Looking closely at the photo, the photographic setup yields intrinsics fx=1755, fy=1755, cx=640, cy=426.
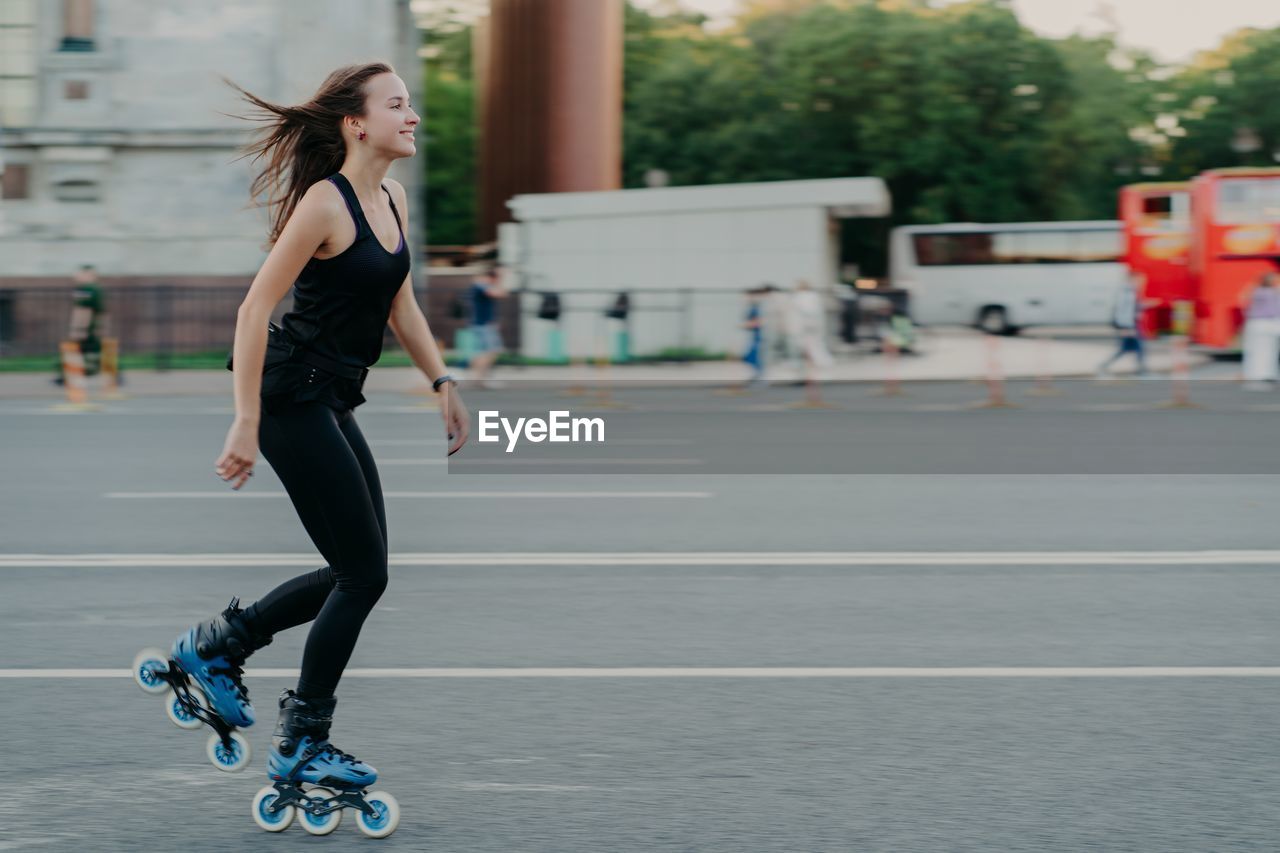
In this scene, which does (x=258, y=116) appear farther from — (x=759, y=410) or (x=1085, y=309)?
(x=1085, y=309)

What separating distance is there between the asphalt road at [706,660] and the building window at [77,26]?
67.5ft

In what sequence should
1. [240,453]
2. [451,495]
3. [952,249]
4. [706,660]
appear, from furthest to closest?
[952,249], [451,495], [706,660], [240,453]

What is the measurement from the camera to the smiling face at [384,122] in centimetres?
415

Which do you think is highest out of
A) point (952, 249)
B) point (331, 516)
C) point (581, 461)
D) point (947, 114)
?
point (947, 114)

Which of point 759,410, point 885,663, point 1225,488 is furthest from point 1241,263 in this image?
point 885,663

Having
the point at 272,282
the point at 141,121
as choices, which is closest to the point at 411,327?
the point at 272,282

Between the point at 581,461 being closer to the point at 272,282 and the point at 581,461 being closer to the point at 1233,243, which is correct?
the point at 272,282

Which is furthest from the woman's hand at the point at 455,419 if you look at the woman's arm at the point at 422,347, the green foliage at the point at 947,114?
the green foliage at the point at 947,114

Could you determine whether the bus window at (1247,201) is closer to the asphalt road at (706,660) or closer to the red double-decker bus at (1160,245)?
the red double-decker bus at (1160,245)

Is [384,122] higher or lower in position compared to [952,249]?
higher

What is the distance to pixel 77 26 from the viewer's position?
30766 millimetres

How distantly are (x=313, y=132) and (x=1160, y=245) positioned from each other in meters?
31.2

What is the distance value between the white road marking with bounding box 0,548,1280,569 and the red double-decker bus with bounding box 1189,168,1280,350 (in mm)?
23178

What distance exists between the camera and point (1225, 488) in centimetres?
1160
